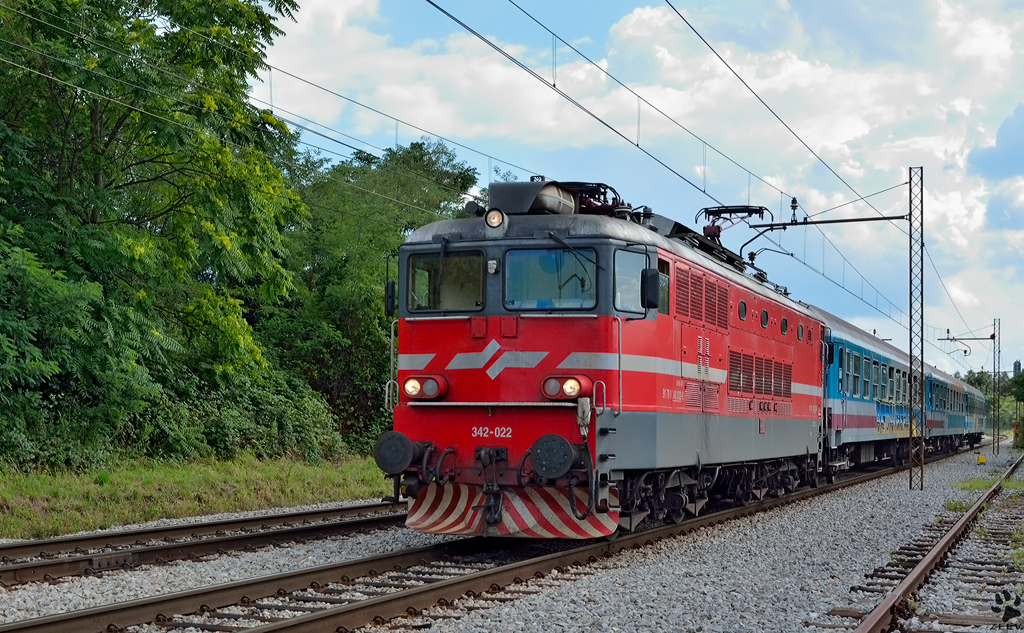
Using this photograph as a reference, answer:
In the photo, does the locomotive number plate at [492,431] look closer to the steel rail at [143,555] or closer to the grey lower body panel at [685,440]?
the grey lower body panel at [685,440]

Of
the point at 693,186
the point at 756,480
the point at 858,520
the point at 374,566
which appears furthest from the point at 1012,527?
the point at 374,566

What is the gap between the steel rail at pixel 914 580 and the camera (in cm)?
797

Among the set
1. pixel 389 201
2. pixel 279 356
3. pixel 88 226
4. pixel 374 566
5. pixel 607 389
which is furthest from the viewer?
pixel 389 201

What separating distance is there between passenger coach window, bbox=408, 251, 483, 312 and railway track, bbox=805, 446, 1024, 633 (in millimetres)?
4977

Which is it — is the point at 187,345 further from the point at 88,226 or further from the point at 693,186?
the point at 693,186

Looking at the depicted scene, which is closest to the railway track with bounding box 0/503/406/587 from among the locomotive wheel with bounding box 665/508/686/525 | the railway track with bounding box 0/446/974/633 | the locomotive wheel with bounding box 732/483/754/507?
the railway track with bounding box 0/446/974/633

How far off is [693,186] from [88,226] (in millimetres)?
10826

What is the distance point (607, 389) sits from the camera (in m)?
11.4

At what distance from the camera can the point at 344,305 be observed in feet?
97.6

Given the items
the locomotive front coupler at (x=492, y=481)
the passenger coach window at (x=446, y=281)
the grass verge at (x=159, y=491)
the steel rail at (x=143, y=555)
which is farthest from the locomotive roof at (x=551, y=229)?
the grass verge at (x=159, y=491)

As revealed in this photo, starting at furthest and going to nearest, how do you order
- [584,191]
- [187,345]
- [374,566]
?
[187,345]
[584,191]
[374,566]

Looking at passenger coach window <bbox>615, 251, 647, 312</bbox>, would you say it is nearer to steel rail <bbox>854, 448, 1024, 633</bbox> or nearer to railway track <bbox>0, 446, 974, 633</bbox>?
railway track <bbox>0, 446, 974, 633</bbox>

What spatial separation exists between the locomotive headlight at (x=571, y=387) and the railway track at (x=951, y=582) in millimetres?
3287

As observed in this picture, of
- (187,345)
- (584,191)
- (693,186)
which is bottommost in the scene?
(187,345)
